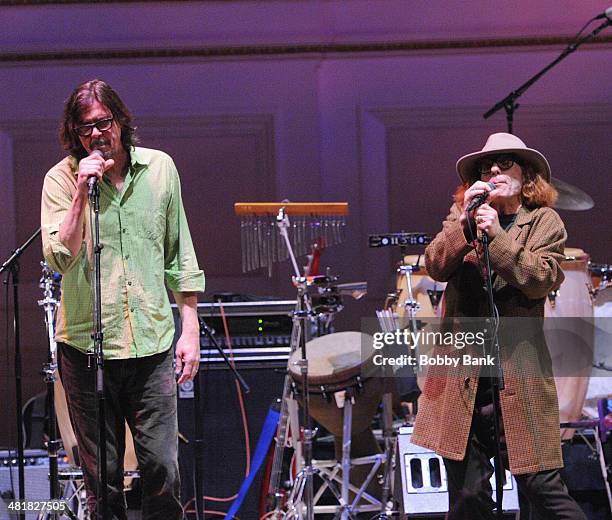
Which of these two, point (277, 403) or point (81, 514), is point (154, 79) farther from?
point (81, 514)

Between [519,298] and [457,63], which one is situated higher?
[457,63]

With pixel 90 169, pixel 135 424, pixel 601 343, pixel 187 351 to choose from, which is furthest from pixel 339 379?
pixel 90 169

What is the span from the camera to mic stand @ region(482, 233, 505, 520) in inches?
125

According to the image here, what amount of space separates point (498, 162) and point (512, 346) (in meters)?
0.70

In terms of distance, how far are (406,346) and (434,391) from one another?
1333mm

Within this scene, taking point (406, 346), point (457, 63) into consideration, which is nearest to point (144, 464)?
point (406, 346)

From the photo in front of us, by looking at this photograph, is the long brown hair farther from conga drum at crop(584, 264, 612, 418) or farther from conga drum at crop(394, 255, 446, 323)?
conga drum at crop(584, 264, 612, 418)

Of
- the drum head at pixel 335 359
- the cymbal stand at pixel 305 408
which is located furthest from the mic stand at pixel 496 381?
the drum head at pixel 335 359

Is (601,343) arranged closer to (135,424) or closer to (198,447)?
(198,447)

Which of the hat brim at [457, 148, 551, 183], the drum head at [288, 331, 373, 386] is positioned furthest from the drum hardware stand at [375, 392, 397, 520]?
the hat brim at [457, 148, 551, 183]

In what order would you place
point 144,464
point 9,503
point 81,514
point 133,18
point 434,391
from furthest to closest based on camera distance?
point 133,18 < point 81,514 < point 9,503 < point 434,391 < point 144,464

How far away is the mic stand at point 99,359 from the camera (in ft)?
9.83

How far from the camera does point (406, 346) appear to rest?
4.82 metres

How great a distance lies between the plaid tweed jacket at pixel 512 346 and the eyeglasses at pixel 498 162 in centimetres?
19
